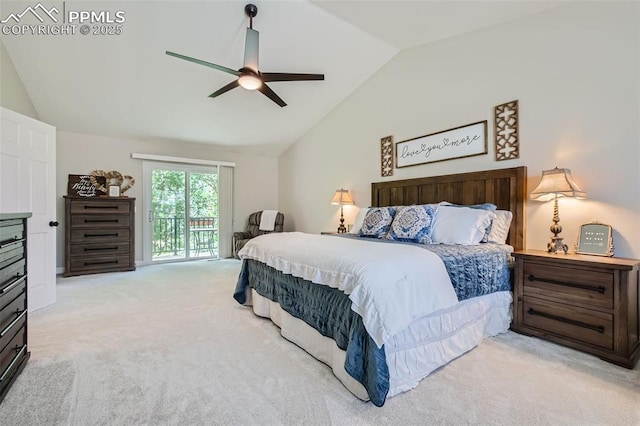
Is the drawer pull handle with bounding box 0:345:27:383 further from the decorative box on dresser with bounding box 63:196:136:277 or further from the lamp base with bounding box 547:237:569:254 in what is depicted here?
the lamp base with bounding box 547:237:569:254

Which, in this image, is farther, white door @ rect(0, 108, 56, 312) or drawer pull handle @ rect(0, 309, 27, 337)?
white door @ rect(0, 108, 56, 312)

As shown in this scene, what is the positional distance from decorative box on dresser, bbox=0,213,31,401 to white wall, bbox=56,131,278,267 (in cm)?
343

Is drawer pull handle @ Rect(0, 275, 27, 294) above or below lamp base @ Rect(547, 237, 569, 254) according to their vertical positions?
below

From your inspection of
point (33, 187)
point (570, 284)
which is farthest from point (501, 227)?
point (33, 187)

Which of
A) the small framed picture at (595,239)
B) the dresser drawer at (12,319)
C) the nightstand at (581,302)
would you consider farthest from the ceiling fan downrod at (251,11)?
the small framed picture at (595,239)

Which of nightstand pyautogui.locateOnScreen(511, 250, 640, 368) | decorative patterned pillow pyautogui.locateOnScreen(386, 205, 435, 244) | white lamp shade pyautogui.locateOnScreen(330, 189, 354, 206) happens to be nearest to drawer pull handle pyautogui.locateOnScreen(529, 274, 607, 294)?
nightstand pyautogui.locateOnScreen(511, 250, 640, 368)

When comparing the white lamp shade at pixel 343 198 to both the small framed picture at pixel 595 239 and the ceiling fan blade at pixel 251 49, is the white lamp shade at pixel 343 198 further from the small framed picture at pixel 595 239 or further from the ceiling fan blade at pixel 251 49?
the small framed picture at pixel 595 239

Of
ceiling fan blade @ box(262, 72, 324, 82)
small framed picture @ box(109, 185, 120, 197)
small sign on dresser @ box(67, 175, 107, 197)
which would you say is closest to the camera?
ceiling fan blade @ box(262, 72, 324, 82)

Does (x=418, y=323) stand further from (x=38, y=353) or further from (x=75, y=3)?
(x=75, y=3)

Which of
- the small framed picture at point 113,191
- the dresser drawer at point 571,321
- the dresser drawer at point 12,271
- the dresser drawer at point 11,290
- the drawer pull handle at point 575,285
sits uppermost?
the small framed picture at point 113,191

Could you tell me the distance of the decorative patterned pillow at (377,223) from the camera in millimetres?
3127

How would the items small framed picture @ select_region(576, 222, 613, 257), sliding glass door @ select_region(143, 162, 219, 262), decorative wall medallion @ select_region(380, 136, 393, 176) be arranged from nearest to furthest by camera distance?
small framed picture @ select_region(576, 222, 613, 257) → decorative wall medallion @ select_region(380, 136, 393, 176) → sliding glass door @ select_region(143, 162, 219, 262)

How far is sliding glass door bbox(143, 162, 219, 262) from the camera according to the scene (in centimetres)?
534

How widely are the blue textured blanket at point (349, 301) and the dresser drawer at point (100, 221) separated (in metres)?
3.03
